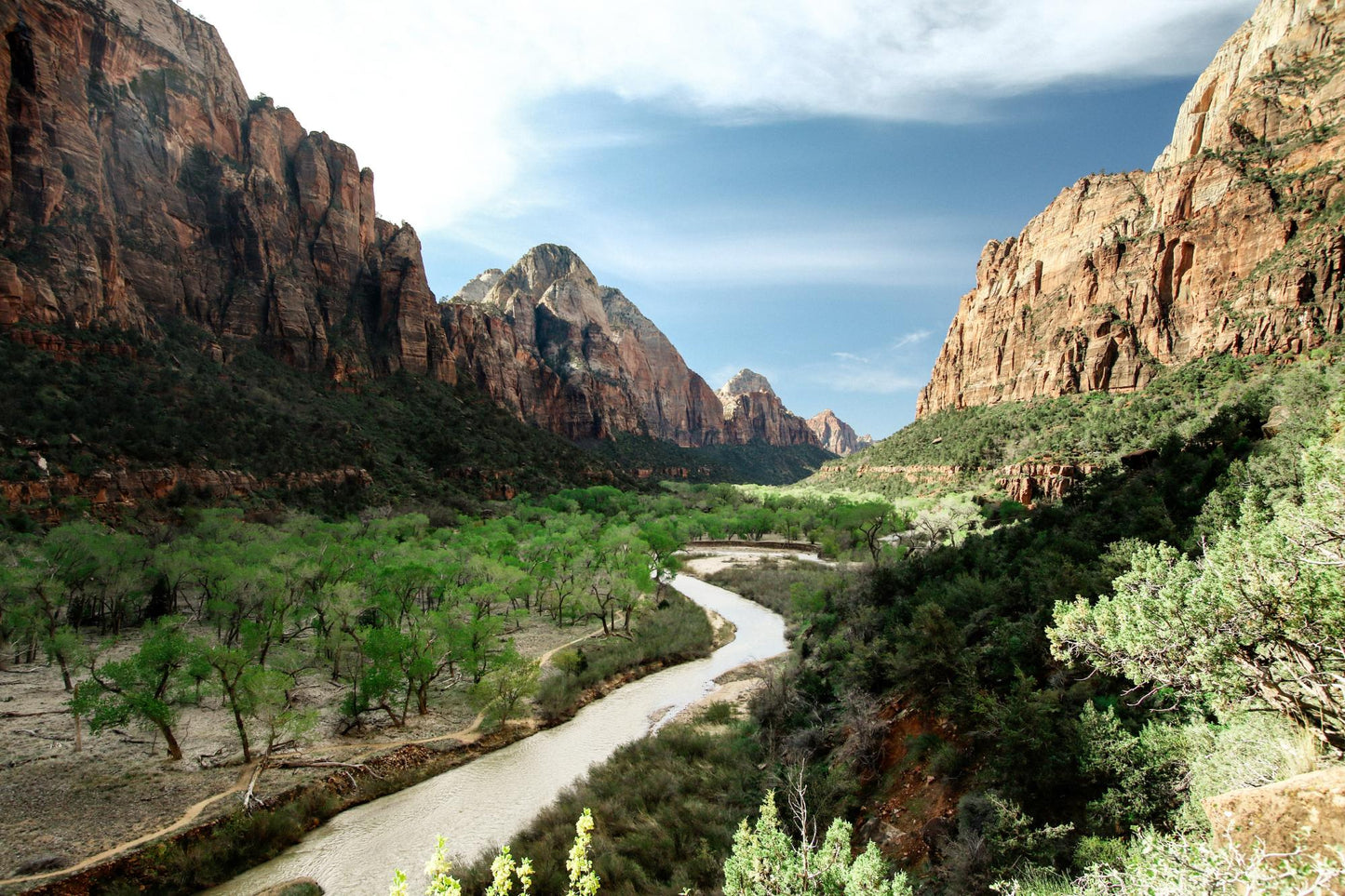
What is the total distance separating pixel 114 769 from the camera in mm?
16578

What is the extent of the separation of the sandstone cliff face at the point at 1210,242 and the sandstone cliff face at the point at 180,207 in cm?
9631

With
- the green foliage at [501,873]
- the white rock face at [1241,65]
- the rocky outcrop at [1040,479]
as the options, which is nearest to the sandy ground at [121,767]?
the green foliage at [501,873]

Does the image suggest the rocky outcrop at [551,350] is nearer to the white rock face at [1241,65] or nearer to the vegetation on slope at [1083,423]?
the vegetation on slope at [1083,423]

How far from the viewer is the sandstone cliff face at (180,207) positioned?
48.4 m

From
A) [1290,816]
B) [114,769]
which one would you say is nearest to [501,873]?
[1290,816]

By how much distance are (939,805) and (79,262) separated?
70.0 meters

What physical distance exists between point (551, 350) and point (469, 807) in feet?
508

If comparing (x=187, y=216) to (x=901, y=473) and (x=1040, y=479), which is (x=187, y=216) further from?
(x=901, y=473)

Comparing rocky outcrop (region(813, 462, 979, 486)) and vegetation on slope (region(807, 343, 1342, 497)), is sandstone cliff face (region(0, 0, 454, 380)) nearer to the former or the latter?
rocky outcrop (region(813, 462, 979, 486))

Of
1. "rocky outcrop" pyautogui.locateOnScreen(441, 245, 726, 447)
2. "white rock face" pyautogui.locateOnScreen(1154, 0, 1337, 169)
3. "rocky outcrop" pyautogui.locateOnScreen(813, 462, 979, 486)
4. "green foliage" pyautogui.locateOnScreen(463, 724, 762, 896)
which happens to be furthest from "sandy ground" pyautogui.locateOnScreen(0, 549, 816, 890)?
"white rock face" pyautogui.locateOnScreen(1154, 0, 1337, 169)

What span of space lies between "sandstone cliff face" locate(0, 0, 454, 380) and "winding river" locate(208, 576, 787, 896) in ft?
166

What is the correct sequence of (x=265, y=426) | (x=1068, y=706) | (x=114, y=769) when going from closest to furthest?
(x=1068, y=706), (x=114, y=769), (x=265, y=426)

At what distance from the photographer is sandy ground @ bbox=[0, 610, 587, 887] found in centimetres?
1386

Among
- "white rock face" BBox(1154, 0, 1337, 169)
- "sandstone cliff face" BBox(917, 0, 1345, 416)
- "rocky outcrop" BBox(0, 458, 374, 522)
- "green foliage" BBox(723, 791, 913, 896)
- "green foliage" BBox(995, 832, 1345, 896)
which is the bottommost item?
"green foliage" BBox(723, 791, 913, 896)
